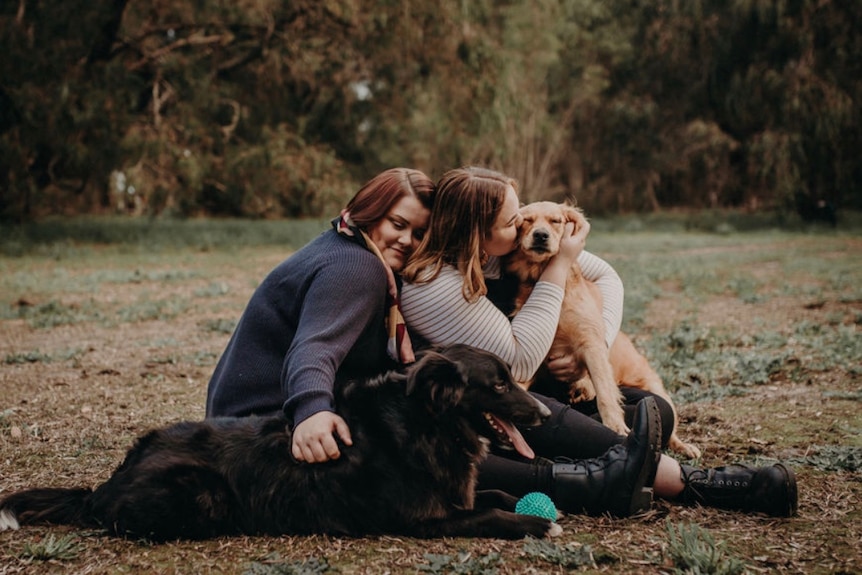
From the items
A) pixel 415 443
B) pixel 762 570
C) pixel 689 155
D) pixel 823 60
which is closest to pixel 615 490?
pixel 762 570

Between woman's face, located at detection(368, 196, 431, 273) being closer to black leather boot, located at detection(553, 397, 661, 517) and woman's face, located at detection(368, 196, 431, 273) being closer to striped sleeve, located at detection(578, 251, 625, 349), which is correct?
black leather boot, located at detection(553, 397, 661, 517)

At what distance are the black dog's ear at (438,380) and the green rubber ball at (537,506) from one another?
603 millimetres

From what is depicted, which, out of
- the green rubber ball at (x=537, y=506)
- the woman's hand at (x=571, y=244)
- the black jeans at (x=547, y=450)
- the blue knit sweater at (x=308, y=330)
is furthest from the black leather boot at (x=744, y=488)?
the blue knit sweater at (x=308, y=330)

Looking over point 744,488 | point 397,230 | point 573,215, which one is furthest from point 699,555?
point 573,215

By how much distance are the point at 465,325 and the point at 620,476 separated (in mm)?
911

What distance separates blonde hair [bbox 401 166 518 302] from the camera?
11.5 feet

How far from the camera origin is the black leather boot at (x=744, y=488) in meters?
3.19

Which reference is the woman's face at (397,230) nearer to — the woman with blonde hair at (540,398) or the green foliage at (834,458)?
the woman with blonde hair at (540,398)

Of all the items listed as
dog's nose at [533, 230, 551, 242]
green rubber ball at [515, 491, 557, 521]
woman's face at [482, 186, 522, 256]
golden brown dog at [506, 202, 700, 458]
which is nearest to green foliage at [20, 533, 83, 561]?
green rubber ball at [515, 491, 557, 521]

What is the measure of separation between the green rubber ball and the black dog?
149 mm

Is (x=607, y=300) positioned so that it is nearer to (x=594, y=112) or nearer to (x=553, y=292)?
(x=553, y=292)

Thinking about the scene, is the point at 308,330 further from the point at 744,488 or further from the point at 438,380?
the point at 744,488

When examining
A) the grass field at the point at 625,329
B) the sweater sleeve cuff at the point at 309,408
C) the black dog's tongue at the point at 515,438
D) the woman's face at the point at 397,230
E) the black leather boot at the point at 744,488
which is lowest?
the grass field at the point at 625,329

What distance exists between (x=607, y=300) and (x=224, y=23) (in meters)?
17.3
